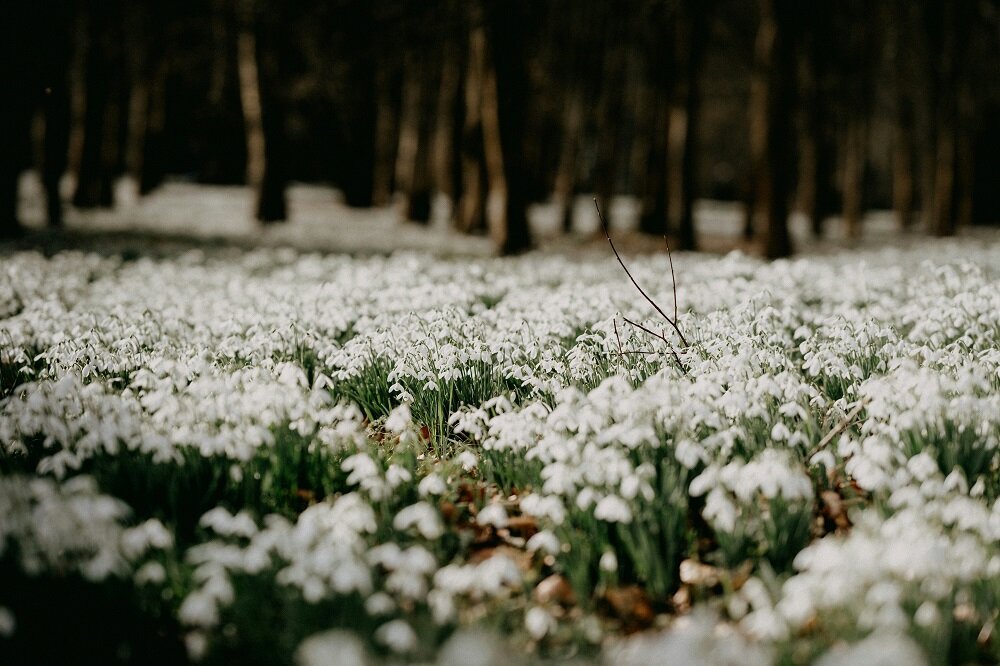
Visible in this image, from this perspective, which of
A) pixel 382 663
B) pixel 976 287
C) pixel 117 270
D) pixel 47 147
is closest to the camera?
pixel 382 663

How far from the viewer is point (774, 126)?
11.8 meters

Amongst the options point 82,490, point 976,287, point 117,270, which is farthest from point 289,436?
point 117,270

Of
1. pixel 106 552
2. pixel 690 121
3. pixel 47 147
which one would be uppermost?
pixel 690 121

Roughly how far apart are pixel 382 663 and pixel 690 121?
14021mm

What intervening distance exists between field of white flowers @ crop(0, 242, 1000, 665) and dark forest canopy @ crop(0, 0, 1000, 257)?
8.23m

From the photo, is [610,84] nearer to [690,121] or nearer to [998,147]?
[690,121]

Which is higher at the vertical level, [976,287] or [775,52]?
[775,52]

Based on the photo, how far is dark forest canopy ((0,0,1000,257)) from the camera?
1262cm

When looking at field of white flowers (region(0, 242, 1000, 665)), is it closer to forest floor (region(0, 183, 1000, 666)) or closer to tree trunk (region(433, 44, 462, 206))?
forest floor (region(0, 183, 1000, 666))

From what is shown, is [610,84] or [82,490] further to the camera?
[610,84]

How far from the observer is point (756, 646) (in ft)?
7.44

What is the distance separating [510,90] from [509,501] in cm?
988

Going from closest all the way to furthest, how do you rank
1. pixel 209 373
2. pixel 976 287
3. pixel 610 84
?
1. pixel 209 373
2. pixel 976 287
3. pixel 610 84

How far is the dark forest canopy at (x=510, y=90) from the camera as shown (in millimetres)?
12617
